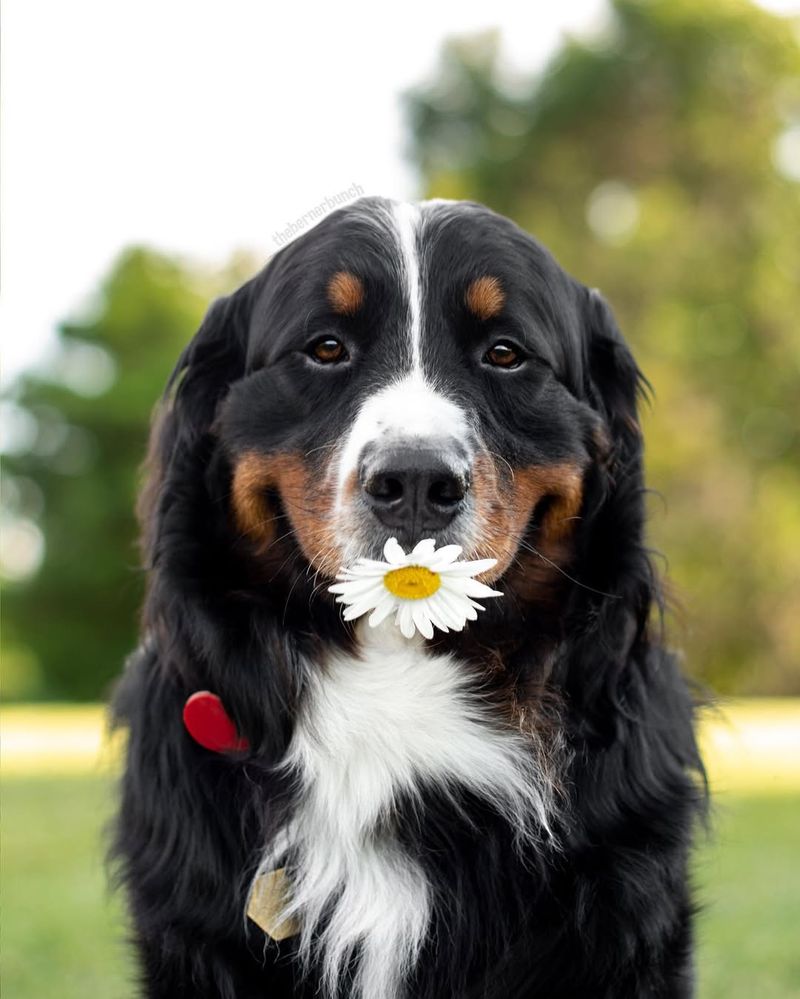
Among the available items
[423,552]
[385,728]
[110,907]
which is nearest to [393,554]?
[423,552]

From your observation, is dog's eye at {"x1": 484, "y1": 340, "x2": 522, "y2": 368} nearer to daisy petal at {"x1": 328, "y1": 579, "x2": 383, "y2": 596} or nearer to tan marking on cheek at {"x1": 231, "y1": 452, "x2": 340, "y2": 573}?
tan marking on cheek at {"x1": 231, "y1": 452, "x2": 340, "y2": 573}

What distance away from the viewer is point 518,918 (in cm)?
340

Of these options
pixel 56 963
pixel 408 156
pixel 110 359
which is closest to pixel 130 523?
pixel 110 359

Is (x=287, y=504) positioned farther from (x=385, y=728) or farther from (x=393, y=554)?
(x=385, y=728)

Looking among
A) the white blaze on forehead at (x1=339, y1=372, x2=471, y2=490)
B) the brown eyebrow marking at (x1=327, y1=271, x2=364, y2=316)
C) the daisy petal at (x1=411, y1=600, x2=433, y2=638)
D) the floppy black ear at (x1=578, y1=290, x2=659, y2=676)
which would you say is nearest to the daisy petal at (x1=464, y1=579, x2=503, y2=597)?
the daisy petal at (x1=411, y1=600, x2=433, y2=638)

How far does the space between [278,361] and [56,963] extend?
3.31m

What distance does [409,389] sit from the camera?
133 inches

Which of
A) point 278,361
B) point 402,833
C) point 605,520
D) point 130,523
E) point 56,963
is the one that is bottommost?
point 130,523

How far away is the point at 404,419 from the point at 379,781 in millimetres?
1042

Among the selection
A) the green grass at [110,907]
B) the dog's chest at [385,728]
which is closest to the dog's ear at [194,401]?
the dog's chest at [385,728]

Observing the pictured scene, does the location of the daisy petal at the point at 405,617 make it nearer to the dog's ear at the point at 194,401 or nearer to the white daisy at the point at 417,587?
the white daisy at the point at 417,587

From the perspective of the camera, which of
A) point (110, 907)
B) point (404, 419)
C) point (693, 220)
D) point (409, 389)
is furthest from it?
point (693, 220)

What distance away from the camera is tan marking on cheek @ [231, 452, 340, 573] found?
11.0ft

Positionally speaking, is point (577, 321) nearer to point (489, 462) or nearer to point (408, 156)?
point (489, 462)
